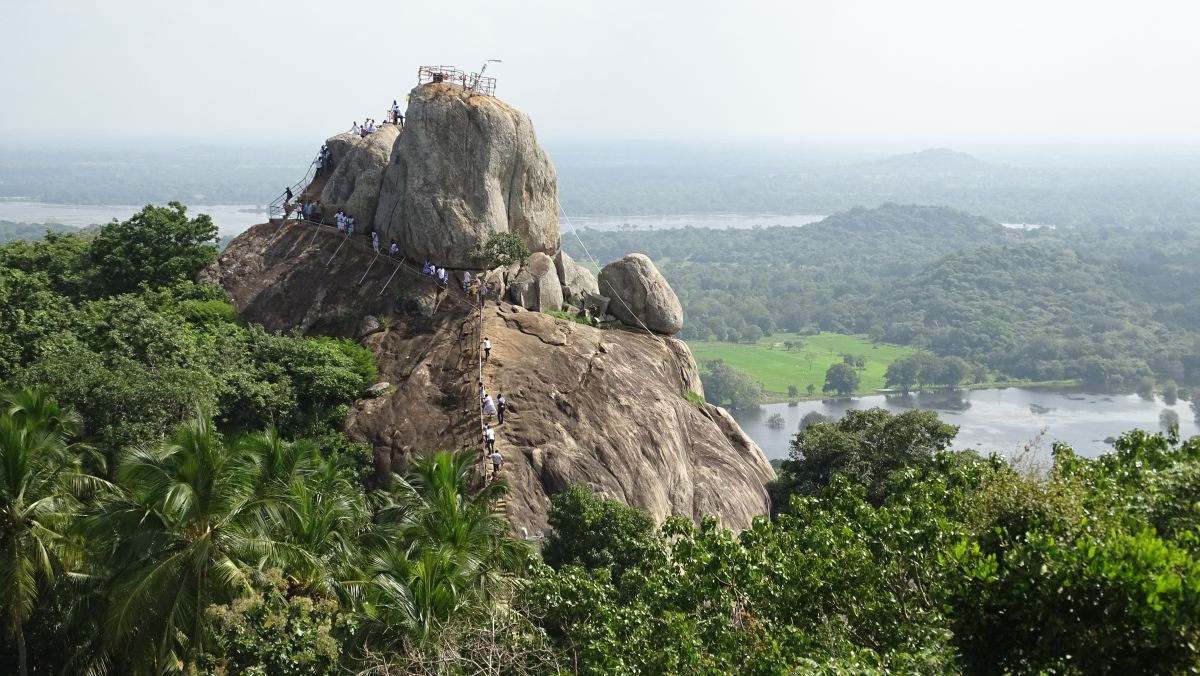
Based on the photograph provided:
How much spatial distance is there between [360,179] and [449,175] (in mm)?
4258

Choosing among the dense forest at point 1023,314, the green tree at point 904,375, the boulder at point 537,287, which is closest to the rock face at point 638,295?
the boulder at point 537,287

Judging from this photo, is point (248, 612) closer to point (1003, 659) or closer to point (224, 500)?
point (224, 500)

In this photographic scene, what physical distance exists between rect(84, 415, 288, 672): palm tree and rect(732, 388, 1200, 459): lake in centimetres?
9996

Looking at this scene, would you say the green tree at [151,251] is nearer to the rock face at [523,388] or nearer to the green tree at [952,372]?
the rock face at [523,388]

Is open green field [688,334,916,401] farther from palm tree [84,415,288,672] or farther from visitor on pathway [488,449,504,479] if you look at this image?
palm tree [84,415,288,672]

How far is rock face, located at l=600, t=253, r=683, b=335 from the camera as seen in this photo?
1435 inches

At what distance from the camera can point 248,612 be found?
1602 cm

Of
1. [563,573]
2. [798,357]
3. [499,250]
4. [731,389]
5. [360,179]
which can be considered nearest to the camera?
[563,573]

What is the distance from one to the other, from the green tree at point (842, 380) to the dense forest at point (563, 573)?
11520 centimetres

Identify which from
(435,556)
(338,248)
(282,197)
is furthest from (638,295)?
(435,556)

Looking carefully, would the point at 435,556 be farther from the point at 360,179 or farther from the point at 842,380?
the point at 842,380

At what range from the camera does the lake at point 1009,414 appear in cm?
11538

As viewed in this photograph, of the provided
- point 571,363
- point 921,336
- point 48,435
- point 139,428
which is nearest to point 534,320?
point 571,363

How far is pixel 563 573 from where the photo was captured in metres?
17.7
